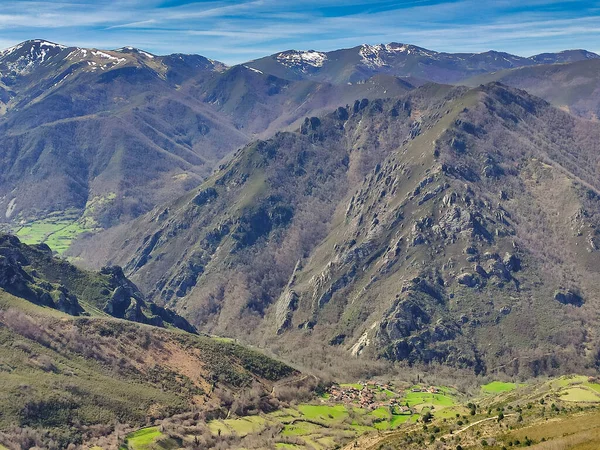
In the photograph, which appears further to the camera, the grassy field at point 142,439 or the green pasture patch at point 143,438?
the green pasture patch at point 143,438

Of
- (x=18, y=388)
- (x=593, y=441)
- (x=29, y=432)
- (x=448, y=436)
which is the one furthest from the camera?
(x=18, y=388)

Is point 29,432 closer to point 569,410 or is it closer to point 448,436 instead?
point 448,436

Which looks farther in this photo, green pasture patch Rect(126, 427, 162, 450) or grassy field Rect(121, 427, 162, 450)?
green pasture patch Rect(126, 427, 162, 450)

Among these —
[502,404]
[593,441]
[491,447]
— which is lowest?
[502,404]

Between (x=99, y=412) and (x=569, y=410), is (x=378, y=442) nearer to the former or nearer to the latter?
(x=569, y=410)

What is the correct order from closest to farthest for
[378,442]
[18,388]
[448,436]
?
[448,436] < [378,442] < [18,388]

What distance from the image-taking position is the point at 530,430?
5512 inches

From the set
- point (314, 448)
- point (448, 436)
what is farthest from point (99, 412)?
point (448, 436)

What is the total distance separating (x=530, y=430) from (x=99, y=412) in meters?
110

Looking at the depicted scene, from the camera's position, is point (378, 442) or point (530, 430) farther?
point (378, 442)

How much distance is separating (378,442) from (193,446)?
→ 53909 millimetres

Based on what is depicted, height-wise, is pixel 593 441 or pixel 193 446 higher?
pixel 593 441

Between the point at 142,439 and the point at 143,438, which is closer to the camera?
the point at 142,439

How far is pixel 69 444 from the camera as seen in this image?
179 metres
